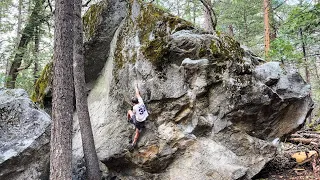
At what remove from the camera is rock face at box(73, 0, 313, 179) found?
6.98 meters

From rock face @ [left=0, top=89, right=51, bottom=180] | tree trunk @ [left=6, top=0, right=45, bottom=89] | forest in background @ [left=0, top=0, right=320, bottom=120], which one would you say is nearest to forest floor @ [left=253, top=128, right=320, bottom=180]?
forest in background @ [left=0, top=0, right=320, bottom=120]

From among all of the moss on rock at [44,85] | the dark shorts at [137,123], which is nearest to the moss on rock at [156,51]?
the dark shorts at [137,123]

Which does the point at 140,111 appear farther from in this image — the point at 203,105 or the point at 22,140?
the point at 22,140

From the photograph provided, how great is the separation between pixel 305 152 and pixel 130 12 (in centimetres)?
695

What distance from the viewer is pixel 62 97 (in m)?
5.57

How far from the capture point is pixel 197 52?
7184 mm

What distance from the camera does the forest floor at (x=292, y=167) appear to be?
22.8 feet

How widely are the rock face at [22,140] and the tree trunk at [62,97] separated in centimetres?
196

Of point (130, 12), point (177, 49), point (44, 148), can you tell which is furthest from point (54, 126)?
point (130, 12)

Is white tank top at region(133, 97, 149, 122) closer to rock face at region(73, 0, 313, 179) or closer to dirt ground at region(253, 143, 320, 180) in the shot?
rock face at region(73, 0, 313, 179)

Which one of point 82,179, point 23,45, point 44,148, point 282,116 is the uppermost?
point 23,45

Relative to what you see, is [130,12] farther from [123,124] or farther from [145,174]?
[145,174]

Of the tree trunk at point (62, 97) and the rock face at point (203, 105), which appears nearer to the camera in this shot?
the tree trunk at point (62, 97)

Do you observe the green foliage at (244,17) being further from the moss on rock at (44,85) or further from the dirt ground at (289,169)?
the moss on rock at (44,85)
